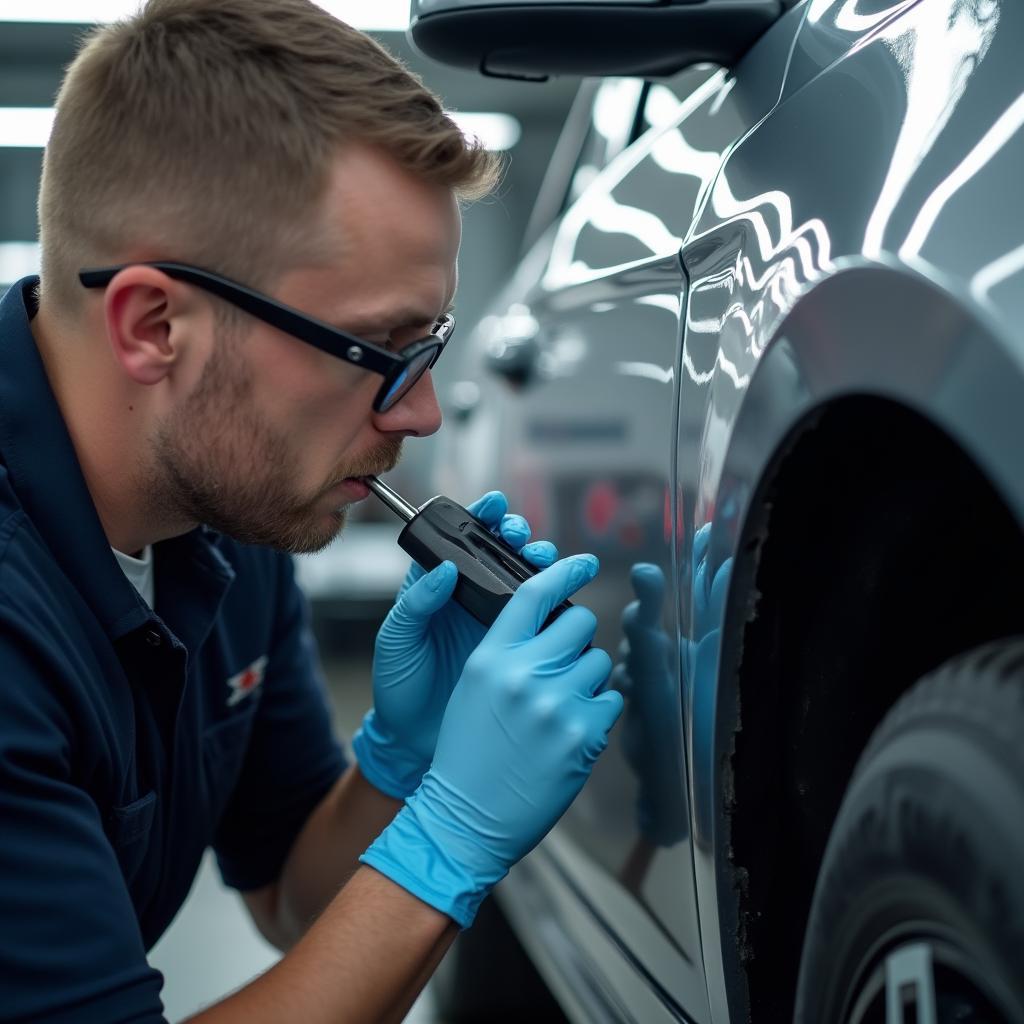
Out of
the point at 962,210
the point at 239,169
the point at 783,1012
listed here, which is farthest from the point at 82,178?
the point at 783,1012

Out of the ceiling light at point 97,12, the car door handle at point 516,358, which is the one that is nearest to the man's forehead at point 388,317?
the car door handle at point 516,358

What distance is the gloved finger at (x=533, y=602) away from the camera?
0.97m

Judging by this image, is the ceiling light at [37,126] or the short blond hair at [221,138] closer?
the short blond hair at [221,138]

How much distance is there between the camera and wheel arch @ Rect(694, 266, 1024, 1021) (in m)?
0.65

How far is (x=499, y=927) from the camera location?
1874 millimetres

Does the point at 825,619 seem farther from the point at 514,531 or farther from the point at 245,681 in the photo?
the point at 245,681

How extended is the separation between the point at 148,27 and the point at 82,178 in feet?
0.48

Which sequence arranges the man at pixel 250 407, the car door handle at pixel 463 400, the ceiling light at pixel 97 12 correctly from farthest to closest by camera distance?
the ceiling light at pixel 97 12 → the car door handle at pixel 463 400 → the man at pixel 250 407

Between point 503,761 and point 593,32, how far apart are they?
1.85ft

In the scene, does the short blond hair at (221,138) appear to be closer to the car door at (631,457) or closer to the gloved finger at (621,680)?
the car door at (631,457)

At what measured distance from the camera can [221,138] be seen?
94cm

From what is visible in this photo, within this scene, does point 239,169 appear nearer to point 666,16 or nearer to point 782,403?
point 666,16

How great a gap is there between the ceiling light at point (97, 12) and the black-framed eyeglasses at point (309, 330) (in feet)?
12.9

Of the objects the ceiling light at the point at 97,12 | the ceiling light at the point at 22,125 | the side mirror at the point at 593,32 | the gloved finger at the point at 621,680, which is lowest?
the ceiling light at the point at 22,125
